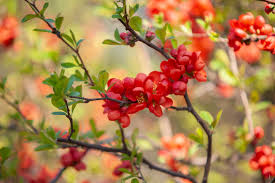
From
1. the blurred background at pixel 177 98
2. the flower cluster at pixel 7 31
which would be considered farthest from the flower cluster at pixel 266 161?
the flower cluster at pixel 7 31

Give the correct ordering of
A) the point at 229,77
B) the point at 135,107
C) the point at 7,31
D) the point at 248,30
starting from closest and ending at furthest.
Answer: the point at 135,107
the point at 248,30
the point at 229,77
the point at 7,31

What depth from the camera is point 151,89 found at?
0.70 metres

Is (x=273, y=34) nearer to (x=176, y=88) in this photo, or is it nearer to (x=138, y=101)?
(x=176, y=88)

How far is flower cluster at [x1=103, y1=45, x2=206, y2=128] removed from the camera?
70cm

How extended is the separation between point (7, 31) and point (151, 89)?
171cm

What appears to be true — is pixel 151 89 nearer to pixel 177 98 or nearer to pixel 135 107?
pixel 135 107

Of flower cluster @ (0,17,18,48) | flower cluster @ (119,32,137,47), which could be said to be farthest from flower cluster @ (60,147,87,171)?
flower cluster @ (0,17,18,48)

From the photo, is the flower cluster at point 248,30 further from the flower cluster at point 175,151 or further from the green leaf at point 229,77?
the flower cluster at point 175,151

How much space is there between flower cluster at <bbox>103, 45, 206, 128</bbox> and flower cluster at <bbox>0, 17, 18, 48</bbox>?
1.59 meters

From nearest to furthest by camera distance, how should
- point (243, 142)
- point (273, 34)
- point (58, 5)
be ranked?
1. point (273, 34)
2. point (243, 142)
3. point (58, 5)

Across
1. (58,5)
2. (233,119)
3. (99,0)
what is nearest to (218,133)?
(233,119)

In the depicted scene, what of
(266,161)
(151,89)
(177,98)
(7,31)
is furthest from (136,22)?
(177,98)

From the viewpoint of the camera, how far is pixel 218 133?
275 centimetres

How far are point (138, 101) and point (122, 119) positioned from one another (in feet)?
0.22
